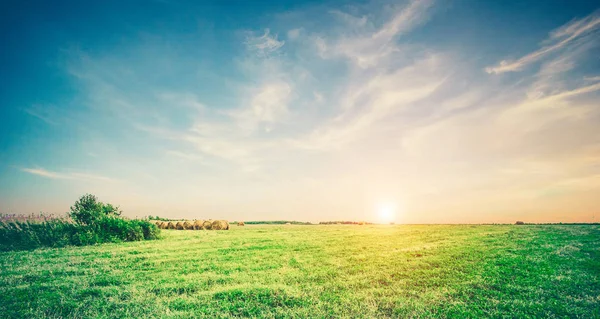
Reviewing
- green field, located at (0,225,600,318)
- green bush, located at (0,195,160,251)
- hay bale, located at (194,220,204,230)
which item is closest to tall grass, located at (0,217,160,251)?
green bush, located at (0,195,160,251)

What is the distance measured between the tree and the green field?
9698 mm

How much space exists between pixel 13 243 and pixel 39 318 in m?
21.8

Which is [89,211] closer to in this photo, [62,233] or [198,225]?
[62,233]

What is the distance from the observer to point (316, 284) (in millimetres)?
11117

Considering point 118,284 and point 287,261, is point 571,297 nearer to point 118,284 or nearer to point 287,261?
point 287,261

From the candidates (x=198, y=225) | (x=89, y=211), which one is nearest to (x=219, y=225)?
(x=198, y=225)

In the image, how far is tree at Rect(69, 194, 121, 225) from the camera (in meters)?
27.9

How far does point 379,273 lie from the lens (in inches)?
495

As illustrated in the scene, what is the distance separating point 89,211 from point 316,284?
86.0ft

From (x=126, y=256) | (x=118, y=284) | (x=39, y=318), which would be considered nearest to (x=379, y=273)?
(x=118, y=284)

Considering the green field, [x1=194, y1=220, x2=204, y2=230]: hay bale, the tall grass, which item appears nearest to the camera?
the green field

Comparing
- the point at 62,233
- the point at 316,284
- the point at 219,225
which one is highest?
the point at 62,233

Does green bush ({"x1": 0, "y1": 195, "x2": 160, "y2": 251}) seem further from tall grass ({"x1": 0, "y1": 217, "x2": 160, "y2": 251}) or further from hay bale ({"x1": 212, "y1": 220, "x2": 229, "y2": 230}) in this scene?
hay bale ({"x1": 212, "y1": 220, "x2": 229, "y2": 230})

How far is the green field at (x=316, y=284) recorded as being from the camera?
8.81 m
